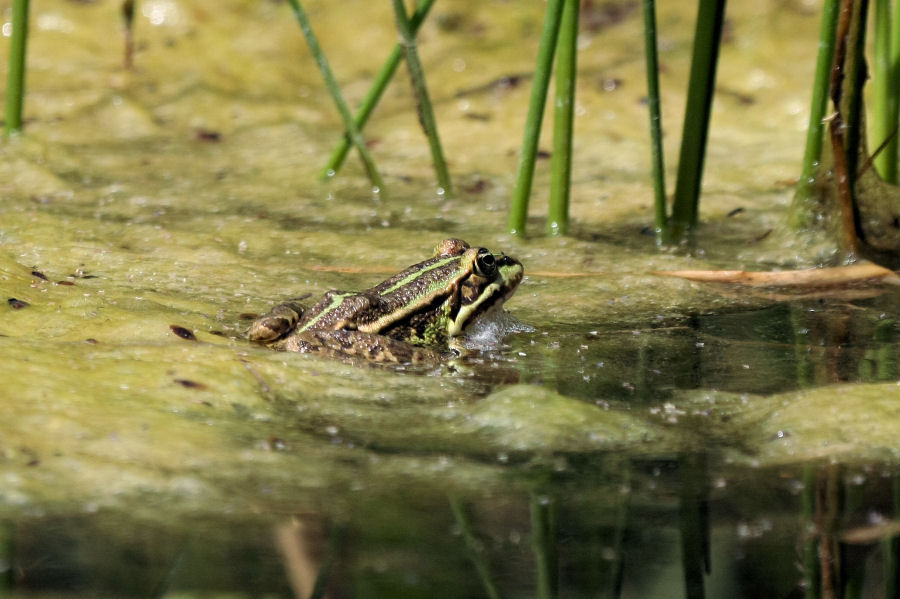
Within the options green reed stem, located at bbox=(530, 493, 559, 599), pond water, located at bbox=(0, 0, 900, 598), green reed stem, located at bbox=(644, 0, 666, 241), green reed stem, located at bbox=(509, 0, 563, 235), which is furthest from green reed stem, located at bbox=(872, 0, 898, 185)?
green reed stem, located at bbox=(530, 493, 559, 599)

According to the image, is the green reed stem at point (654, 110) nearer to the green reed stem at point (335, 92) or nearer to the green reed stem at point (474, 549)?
the green reed stem at point (335, 92)

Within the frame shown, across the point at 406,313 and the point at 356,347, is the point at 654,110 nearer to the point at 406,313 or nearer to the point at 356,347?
the point at 406,313

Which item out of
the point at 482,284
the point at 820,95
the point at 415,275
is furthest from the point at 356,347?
the point at 820,95

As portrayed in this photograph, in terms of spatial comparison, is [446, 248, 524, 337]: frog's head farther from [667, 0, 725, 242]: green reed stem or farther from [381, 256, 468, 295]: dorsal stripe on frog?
[667, 0, 725, 242]: green reed stem

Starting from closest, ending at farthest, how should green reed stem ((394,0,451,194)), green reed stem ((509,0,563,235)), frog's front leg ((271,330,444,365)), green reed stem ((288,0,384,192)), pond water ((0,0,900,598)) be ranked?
pond water ((0,0,900,598)) < frog's front leg ((271,330,444,365)) < green reed stem ((509,0,563,235)) < green reed stem ((394,0,451,194)) < green reed stem ((288,0,384,192))

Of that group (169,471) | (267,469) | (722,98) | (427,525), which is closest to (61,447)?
Result: (169,471)
